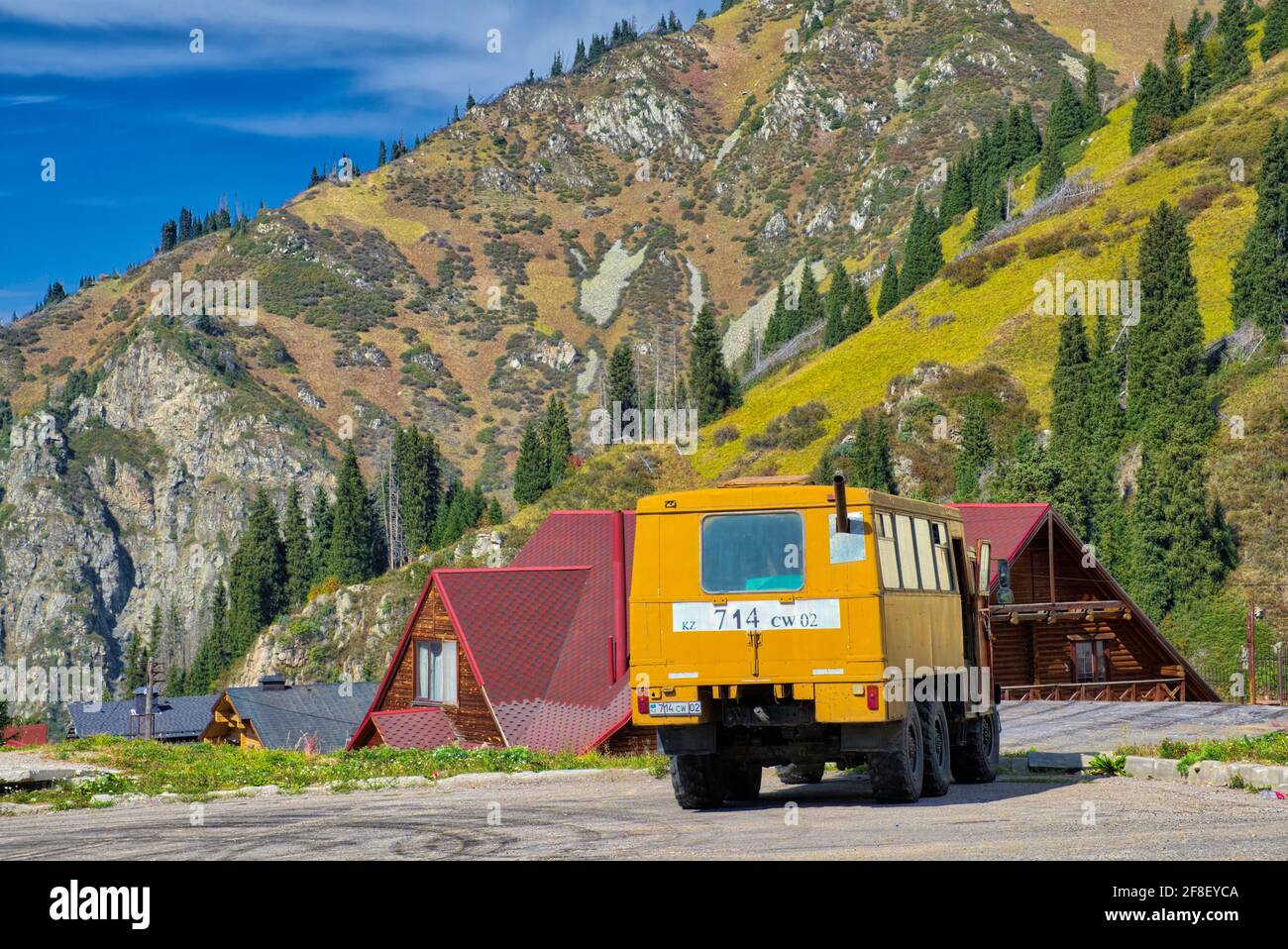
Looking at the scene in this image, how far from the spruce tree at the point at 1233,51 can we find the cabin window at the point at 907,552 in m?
130

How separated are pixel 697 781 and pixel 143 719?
3553 inches

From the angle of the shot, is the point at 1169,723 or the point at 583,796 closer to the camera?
the point at 583,796

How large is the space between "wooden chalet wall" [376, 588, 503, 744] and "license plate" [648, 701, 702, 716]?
2007 cm

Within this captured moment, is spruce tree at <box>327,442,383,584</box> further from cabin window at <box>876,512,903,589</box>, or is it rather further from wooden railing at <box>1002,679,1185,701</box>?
cabin window at <box>876,512,903,589</box>

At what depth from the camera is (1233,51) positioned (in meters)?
136

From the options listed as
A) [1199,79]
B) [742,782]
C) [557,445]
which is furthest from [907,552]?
A: [1199,79]

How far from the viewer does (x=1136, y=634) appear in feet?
167

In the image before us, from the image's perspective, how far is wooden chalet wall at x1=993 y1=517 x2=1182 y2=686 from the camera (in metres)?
50.8

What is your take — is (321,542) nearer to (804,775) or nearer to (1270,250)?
(1270,250)

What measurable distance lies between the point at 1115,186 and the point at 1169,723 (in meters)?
102

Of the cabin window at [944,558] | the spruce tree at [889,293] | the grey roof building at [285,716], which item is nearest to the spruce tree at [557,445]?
the spruce tree at [889,293]
